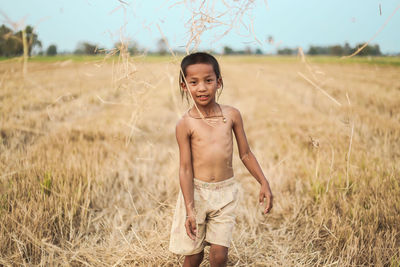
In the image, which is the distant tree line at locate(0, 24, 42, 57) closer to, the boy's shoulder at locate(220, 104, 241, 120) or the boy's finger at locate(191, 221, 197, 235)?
the boy's shoulder at locate(220, 104, 241, 120)

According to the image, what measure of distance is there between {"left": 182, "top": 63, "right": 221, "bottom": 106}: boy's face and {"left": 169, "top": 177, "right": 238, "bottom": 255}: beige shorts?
1.72ft

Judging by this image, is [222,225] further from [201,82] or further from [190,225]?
[201,82]

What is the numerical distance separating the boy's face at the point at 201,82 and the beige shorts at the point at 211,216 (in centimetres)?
52

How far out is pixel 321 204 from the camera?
2.80 meters

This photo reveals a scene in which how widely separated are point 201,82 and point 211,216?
84 centimetres

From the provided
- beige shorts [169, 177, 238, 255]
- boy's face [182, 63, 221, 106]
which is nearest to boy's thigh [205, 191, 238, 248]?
beige shorts [169, 177, 238, 255]

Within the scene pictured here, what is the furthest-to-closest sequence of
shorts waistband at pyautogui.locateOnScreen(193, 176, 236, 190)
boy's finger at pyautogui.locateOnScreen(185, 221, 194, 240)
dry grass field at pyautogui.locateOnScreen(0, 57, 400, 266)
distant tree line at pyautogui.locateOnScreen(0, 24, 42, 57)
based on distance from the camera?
dry grass field at pyautogui.locateOnScreen(0, 57, 400, 266) < distant tree line at pyautogui.locateOnScreen(0, 24, 42, 57) < shorts waistband at pyautogui.locateOnScreen(193, 176, 236, 190) < boy's finger at pyautogui.locateOnScreen(185, 221, 194, 240)

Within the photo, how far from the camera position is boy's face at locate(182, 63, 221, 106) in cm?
179

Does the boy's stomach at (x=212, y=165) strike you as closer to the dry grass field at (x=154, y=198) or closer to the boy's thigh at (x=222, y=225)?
the boy's thigh at (x=222, y=225)

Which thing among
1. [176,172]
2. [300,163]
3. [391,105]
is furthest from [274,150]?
[391,105]

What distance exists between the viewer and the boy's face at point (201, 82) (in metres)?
1.79

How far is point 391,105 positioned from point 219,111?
20.9ft

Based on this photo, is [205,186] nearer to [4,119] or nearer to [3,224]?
[3,224]

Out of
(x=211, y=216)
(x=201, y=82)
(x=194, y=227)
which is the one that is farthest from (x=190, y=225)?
(x=201, y=82)
